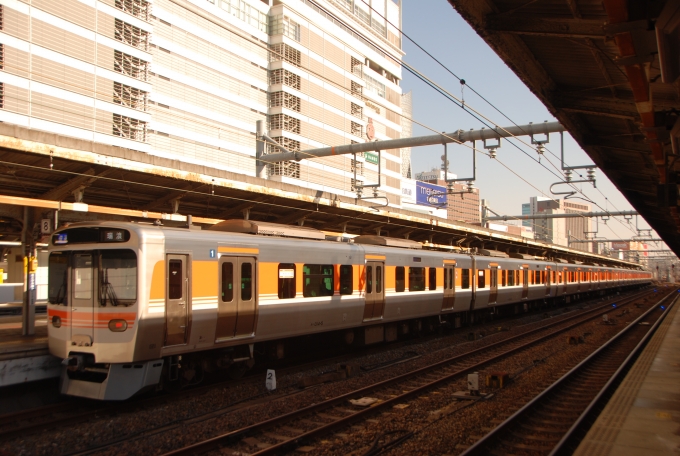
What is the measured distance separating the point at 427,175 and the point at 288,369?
126 m

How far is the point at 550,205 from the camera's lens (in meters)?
46.5

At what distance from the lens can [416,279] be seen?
16.7m

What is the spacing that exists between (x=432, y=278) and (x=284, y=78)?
46002 millimetres

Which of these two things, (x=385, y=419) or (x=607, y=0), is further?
(x=385, y=419)

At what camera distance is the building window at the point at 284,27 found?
59.5 metres

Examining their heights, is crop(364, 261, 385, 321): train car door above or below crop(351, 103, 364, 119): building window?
below

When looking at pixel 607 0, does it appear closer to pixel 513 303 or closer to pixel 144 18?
pixel 513 303

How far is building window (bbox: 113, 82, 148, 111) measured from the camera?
4431 centimetres

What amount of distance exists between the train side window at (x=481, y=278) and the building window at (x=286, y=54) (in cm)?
4297

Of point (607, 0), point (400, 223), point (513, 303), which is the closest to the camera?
point (607, 0)

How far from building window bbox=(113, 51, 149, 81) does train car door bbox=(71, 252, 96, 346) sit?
128ft

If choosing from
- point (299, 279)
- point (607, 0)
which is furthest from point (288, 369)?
point (607, 0)

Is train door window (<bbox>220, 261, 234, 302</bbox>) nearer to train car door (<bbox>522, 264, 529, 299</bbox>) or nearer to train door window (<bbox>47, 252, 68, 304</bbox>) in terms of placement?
train door window (<bbox>47, 252, 68, 304</bbox>)

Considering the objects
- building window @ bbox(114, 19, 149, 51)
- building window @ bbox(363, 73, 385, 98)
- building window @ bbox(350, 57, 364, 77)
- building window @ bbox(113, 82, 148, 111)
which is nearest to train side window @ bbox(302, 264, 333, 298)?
building window @ bbox(113, 82, 148, 111)
